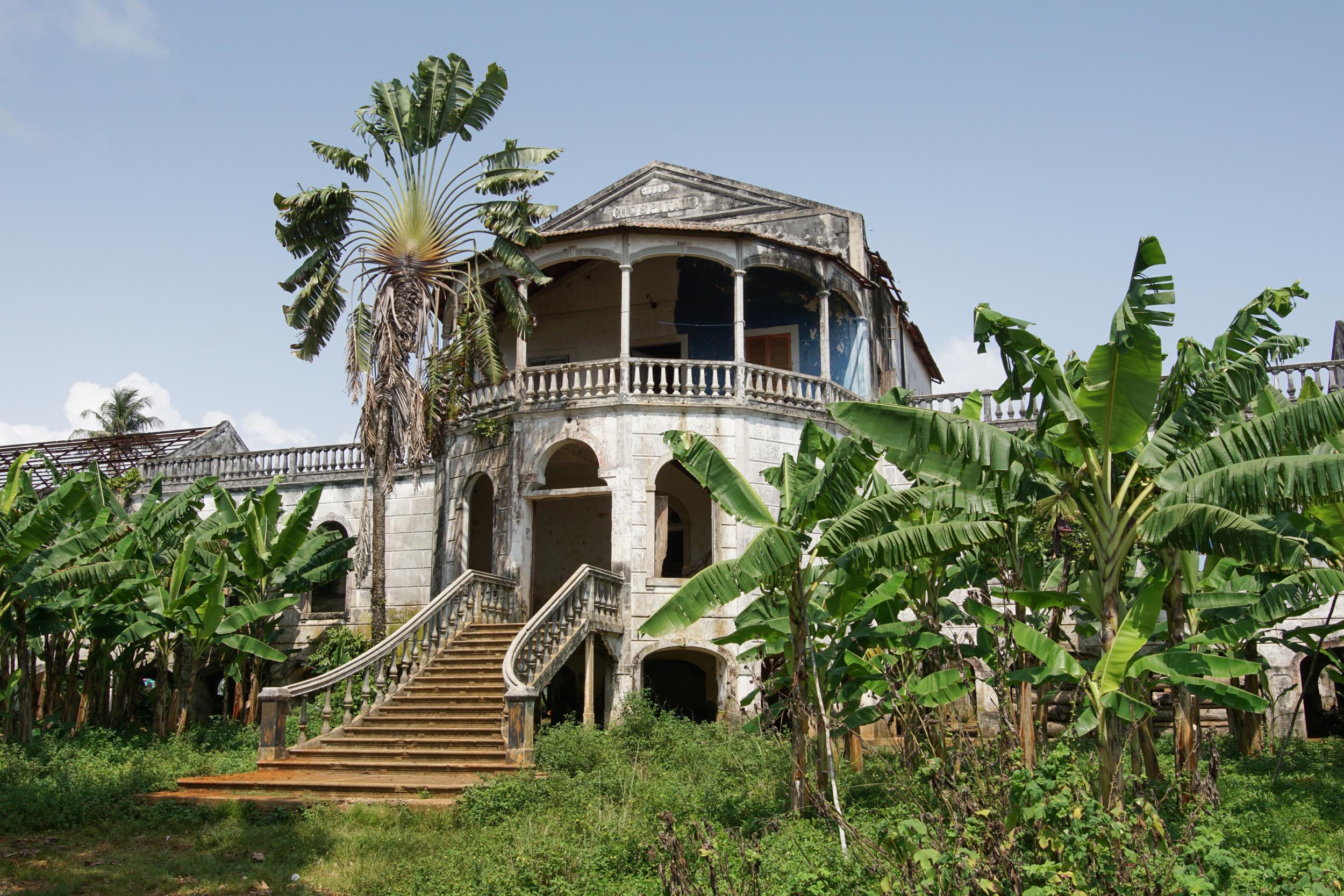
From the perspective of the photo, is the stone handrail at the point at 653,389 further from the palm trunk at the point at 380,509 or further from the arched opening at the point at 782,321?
the palm trunk at the point at 380,509

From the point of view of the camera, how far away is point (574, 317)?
942 inches

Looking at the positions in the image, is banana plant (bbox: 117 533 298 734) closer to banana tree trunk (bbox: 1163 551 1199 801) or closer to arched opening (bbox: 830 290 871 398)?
arched opening (bbox: 830 290 871 398)

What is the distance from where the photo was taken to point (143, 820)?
41.7 feet

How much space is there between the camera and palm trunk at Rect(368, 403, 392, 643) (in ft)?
59.6

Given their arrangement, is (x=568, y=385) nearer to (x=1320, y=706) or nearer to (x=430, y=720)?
(x=430, y=720)

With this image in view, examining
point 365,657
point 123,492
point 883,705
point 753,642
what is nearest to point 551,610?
point 365,657

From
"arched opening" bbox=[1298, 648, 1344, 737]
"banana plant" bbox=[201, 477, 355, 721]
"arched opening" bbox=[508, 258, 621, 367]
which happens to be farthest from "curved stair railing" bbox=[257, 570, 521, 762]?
"arched opening" bbox=[1298, 648, 1344, 737]

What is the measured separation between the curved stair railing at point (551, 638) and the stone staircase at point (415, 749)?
496 mm

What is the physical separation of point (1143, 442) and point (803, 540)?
10.8 ft

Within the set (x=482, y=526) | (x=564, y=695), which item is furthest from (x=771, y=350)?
(x=564, y=695)

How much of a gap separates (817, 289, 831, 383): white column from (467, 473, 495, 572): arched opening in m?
8.00

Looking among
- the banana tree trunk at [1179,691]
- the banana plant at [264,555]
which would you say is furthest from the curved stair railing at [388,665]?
the banana tree trunk at [1179,691]

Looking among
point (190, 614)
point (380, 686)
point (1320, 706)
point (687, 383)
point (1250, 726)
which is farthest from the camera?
point (1320, 706)

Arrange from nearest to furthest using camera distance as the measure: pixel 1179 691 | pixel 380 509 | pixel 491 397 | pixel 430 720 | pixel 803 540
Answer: pixel 803 540
pixel 1179 691
pixel 430 720
pixel 380 509
pixel 491 397
